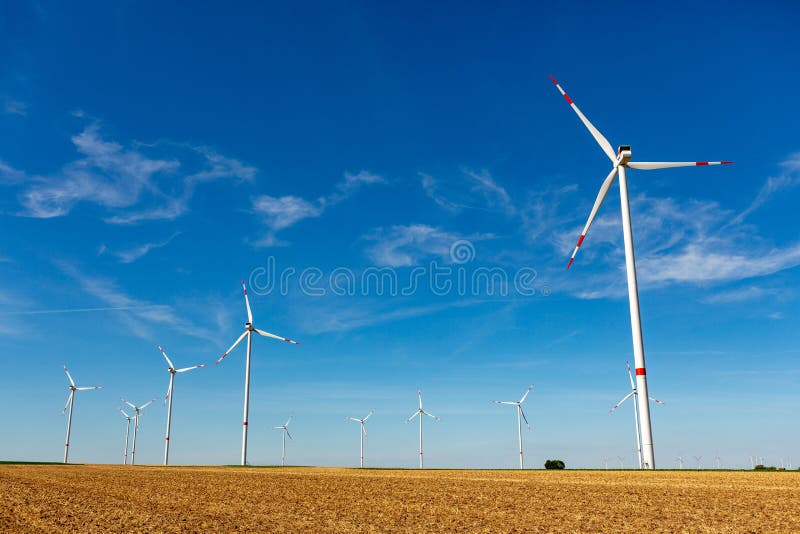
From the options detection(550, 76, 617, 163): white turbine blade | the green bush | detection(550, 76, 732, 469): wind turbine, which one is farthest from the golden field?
the green bush

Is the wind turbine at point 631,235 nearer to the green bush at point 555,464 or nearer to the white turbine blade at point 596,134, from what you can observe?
the white turbine blade at point 596,134

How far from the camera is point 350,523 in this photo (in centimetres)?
→ 1906

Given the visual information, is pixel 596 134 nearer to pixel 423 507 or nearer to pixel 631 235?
pixel 631 235

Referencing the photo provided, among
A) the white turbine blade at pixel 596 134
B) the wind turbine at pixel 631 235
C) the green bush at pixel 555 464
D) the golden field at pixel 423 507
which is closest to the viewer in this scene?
the golden field at pixel 423 507

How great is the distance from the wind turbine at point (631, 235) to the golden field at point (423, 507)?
10669mm

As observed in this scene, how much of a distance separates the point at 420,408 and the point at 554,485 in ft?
331

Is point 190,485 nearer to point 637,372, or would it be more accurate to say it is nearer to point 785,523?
point 785,523

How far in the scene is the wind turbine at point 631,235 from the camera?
4341 centimetres

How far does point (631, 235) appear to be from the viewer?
52281mm

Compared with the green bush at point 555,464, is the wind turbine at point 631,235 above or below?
above

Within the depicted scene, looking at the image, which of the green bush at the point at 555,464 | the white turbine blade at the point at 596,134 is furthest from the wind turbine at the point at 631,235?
the green bush at the point at 555,464

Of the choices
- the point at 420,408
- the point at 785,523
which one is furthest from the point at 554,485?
the point at 420,408

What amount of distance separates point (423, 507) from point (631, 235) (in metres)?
36.6

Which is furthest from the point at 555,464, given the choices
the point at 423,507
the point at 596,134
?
the point at 423,507
